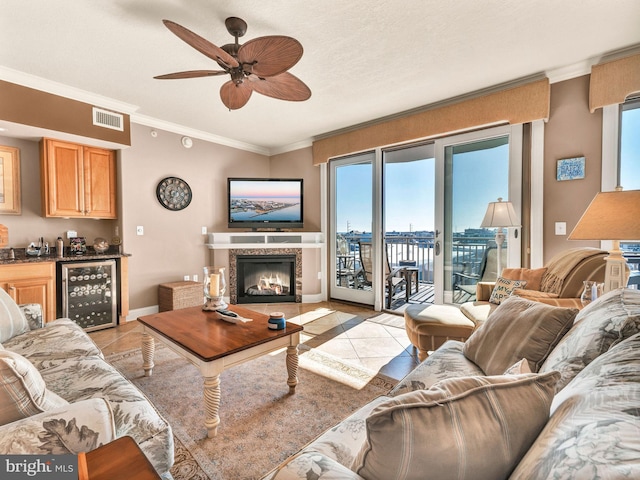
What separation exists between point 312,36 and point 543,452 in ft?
8.54

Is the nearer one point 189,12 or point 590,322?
point 590,322

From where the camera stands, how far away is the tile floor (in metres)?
2.59

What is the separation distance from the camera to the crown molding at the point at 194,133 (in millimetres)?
3762

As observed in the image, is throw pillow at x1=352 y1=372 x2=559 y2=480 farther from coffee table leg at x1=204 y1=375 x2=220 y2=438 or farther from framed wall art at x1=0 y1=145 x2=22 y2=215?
framed wall art at x1=0 y1=145 x2=22 y2=215

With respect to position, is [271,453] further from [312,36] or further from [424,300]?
[424,300]

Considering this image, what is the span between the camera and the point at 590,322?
102 cm

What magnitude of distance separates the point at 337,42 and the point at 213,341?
92.0 inches

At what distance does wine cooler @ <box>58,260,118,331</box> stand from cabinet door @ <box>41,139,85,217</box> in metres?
0.62

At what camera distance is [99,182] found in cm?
356

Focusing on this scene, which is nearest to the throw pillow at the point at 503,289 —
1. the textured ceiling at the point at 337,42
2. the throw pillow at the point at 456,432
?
the textured ceiling at the point at 337,42

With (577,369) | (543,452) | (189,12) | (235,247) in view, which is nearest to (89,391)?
(543,452)

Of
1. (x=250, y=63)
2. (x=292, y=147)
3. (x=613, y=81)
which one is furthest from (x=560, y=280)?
(x=292, y=147)

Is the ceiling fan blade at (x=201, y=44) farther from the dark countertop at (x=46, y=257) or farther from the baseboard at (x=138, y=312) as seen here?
the baseboard at (x=138, y=312)

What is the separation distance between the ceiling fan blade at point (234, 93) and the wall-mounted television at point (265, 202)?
94.9 inches
